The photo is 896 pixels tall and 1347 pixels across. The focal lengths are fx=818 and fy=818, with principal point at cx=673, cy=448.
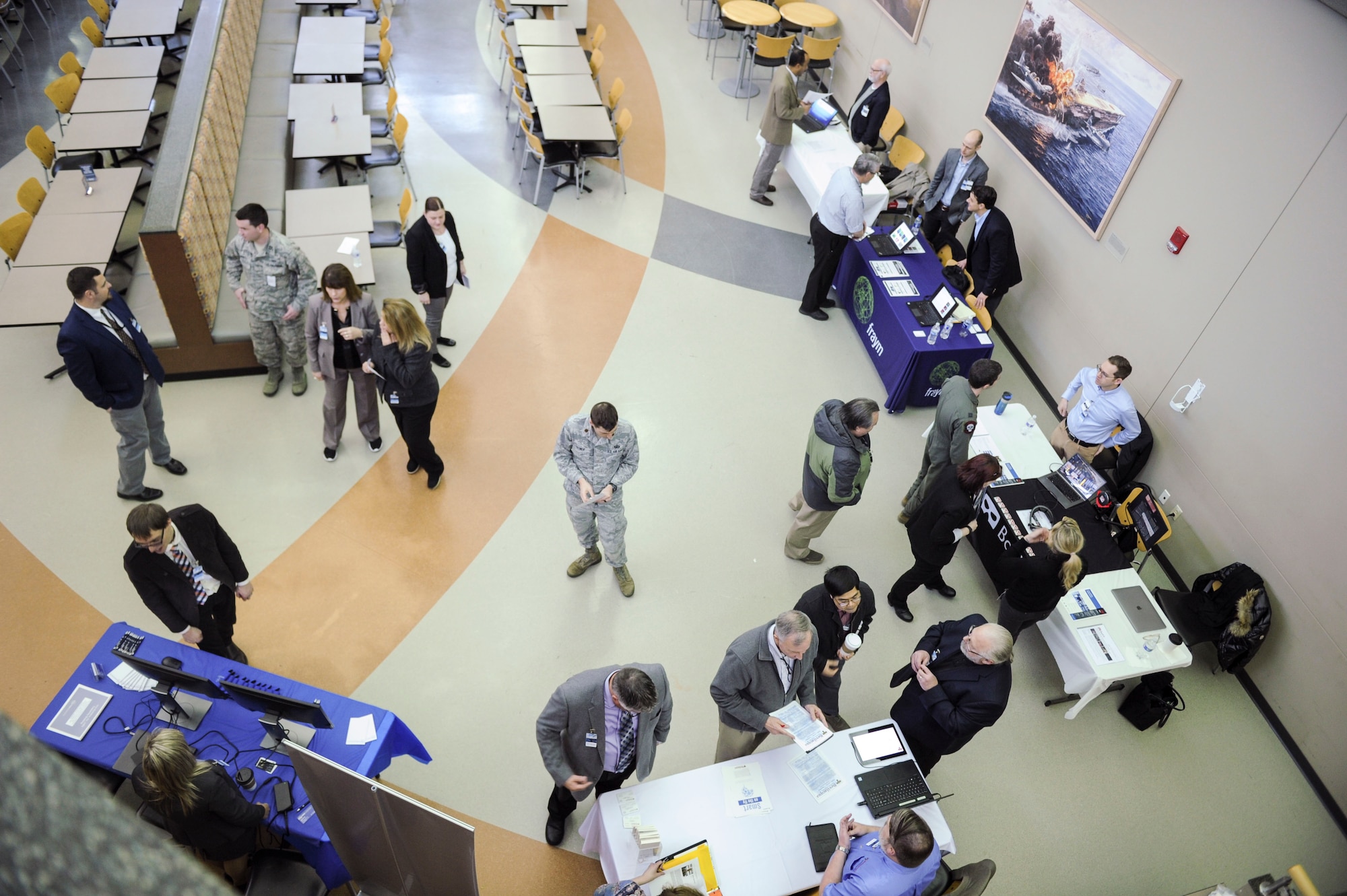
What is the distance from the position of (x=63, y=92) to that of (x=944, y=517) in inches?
355

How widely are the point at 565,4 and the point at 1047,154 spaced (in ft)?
22.9

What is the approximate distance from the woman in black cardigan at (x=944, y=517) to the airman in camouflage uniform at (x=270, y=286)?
15.0ft

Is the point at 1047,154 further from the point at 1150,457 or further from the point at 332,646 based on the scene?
the point at 332,646

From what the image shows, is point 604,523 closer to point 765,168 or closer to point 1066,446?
point 1066,446

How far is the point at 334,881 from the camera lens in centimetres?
396

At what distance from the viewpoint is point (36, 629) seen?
503cm

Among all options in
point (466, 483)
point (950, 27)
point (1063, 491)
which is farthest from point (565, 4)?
point (1063, 491)

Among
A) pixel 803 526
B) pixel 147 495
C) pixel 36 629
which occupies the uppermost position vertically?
pixel 803 526

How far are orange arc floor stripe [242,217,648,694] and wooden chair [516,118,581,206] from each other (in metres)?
1.14

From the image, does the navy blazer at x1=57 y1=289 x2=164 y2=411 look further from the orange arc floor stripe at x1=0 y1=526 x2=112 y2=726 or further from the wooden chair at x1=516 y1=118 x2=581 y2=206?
the wooden chair at x1=516 y1=118 x2=581 y2=206

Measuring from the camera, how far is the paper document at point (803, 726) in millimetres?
3969

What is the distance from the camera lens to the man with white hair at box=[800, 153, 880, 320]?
23.1 ft

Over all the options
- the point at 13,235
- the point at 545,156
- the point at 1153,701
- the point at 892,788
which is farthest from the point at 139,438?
the point at 1153,701

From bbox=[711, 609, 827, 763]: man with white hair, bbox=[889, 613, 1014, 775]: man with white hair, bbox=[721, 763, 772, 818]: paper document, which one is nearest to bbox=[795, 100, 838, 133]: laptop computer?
bbox=[889, 613, 1014, 775]: man with white hair
